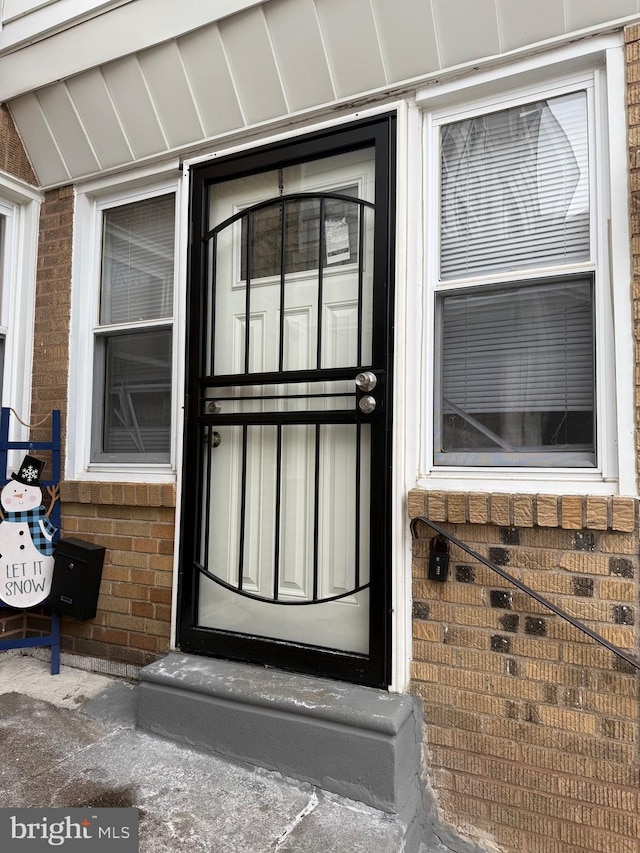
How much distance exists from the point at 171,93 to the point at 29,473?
1.93 metres

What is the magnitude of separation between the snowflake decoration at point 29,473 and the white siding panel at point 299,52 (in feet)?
6.84

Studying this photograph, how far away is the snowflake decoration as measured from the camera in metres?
2.87

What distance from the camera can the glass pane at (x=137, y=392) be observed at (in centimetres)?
294

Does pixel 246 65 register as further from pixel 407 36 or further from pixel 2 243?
pixel 2 243

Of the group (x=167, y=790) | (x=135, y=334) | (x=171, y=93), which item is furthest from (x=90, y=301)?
(x=167, y=790)

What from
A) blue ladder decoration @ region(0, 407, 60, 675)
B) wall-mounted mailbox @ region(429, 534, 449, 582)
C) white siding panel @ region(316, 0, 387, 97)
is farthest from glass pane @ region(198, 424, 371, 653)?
white siding panel @ region(316, 0, 387, 97)

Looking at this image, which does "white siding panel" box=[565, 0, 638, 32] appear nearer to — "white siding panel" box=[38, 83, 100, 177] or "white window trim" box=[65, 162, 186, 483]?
"white window trim" box=[65, 162, 186, 483]

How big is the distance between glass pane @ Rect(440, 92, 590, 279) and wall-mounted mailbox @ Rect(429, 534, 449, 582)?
1.04m

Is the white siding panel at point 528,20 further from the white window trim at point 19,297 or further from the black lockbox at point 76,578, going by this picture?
the black lockbox at point 76,578

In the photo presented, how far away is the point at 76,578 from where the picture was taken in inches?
111

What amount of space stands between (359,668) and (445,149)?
207 centimetres

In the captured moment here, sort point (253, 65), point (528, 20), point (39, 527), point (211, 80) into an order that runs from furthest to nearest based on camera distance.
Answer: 1. point (39, 527)
2. point (211, 80)
3. point (253, 65)
4. point (528, 20)

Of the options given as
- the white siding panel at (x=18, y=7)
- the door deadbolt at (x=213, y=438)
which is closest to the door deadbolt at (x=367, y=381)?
the door deadbolt at (x=213, y=438)

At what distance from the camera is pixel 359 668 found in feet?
7.31
